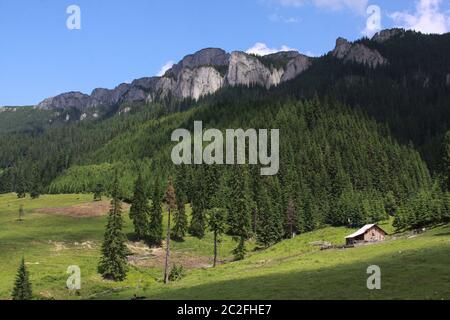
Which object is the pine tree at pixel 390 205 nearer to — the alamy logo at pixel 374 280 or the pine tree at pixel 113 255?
the pine tree at pixel 113 255

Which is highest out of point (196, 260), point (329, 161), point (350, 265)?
point (329, 161)

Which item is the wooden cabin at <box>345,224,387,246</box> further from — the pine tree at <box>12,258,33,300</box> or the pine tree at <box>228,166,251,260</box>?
the pine tree at <box>12,258,33,300</box>

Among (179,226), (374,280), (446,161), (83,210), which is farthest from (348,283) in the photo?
(83,210)

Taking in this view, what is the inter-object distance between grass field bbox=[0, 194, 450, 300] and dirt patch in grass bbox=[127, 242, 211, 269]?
22 cm

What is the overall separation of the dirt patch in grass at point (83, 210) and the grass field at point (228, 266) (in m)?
2.26

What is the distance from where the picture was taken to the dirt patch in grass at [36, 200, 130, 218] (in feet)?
462

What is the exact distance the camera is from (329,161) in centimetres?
17600

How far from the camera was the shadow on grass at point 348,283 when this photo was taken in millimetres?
36031

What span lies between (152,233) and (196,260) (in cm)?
1641

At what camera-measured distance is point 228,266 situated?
79.4 meters

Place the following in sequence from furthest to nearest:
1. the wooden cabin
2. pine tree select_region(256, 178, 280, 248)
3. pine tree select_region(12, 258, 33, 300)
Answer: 1. pine tree select_region(256, 178, 280, 248)
2. the wooden cabin
3. pine tree select_region(12, 258, 33, 300)

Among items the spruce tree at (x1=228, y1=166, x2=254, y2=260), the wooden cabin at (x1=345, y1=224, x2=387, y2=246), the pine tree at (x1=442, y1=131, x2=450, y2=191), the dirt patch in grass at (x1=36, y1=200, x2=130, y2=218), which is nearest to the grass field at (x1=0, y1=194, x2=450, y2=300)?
the dirt patch in grass at (x1=36, y1=200, x2=130, y2=218)
